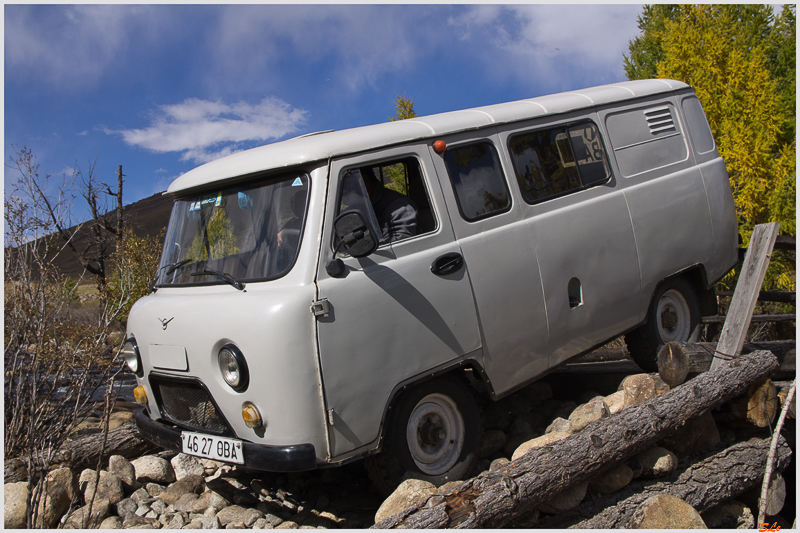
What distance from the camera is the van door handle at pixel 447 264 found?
3.91 metres

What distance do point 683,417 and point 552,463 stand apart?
123cm

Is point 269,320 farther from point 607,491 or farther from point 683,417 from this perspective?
point 683,417

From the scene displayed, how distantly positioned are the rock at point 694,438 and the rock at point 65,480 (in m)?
4.52

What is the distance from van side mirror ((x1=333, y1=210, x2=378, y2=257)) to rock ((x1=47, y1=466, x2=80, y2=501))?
9.74ft

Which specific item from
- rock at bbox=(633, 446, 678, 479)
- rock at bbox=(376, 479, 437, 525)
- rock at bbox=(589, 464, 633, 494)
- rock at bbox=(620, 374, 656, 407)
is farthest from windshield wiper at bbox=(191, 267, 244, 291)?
rock at bbox=(620, 374, 656, 407)

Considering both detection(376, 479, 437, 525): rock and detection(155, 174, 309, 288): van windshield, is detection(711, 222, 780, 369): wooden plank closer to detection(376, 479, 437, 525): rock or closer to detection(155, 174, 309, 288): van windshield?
detection(376, 479, 437, 525): rock

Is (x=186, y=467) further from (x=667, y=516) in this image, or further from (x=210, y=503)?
(x=667, y=516)

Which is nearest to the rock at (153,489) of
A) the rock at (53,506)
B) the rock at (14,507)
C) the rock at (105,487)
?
the rock at (105,487)

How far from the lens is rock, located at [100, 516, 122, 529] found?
4191mm

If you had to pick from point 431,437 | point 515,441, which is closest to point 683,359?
point 515,441

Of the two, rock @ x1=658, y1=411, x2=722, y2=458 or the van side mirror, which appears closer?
the van side mirror

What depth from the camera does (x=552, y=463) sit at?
357 cm

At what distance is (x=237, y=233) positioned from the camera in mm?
3900

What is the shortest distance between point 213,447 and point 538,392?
3.63 m
